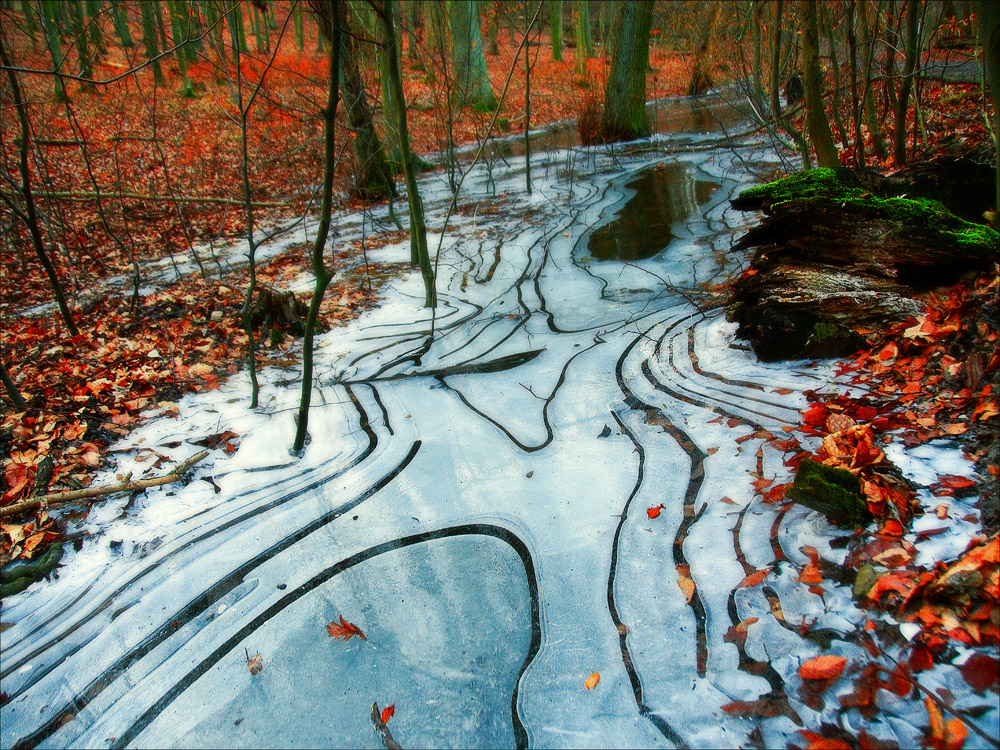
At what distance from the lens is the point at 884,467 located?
5.56ft

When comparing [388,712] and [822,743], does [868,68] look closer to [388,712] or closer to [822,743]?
[822,743]

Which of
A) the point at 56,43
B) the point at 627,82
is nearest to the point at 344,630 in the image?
the point at 56,43

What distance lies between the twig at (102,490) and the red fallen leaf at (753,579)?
2.02 metres

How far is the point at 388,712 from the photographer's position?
4.59 feet

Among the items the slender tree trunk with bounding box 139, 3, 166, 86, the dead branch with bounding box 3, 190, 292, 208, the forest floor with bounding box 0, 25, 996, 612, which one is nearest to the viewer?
the forest floor with bounding box 0, 25, 996, 612

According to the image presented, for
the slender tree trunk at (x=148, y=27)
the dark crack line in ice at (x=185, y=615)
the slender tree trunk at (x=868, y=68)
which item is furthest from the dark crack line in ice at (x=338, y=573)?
the slender tree trunk at (x=868, y=68)

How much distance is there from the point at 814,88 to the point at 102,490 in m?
4.49

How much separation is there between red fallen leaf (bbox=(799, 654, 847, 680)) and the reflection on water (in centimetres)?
323

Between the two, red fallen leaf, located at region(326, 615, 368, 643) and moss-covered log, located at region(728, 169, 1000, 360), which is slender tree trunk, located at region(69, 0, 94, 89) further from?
moss-covered log, located at region(728, 169, 1000, 360)

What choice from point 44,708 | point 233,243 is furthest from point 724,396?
point 233,243

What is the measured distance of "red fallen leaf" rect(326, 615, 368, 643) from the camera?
161 cm

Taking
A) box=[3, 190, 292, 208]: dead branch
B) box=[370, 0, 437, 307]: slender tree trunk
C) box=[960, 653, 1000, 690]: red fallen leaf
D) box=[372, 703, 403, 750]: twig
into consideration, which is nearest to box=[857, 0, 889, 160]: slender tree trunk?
box=[370, 0, 437, 307]: slender tree trunk

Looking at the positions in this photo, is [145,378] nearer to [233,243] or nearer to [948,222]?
[233,243]

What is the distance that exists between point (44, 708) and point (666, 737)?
1.53 metres
